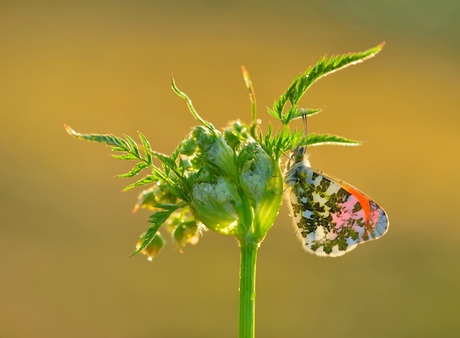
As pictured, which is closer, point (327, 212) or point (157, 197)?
point (157, 197)

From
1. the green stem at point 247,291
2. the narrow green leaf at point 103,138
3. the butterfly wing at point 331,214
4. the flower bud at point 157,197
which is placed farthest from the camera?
the butterfly wing at point 331,214

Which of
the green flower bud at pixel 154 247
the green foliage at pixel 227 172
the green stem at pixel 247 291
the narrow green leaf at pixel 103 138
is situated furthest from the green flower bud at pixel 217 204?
the green flower bud at pixel 154 247

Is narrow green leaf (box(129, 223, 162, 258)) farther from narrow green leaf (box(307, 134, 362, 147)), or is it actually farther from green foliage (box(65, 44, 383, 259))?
narrow green leaf (box(307, 134, 362, 147))

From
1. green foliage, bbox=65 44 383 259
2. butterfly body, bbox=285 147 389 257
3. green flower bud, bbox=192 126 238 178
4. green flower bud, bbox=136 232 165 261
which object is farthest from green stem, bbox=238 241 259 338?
green flower bud, bbox=136 232 165 261

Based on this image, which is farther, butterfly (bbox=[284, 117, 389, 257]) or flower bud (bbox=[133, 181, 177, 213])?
butterfly (bbox=[284, 117, 389, 257])

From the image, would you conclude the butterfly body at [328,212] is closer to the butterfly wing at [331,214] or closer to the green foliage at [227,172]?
the butterfly wing at [331,214]

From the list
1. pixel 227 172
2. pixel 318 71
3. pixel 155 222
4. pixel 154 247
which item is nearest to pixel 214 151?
pixel 227 172

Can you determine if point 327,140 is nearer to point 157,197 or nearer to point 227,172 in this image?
point 227,172

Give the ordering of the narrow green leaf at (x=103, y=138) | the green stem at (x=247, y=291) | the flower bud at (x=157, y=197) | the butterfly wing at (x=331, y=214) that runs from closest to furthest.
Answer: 1. the narrow green leaf at (x=103, y=138)
2. the green stem at (x=247, y=291)
3. the flower bud at (x=157, y=197)
4. the butterfly wing at (x=331, y=214)

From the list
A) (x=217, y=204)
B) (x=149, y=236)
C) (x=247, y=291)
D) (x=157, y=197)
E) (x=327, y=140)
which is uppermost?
(x=327, y=140)
